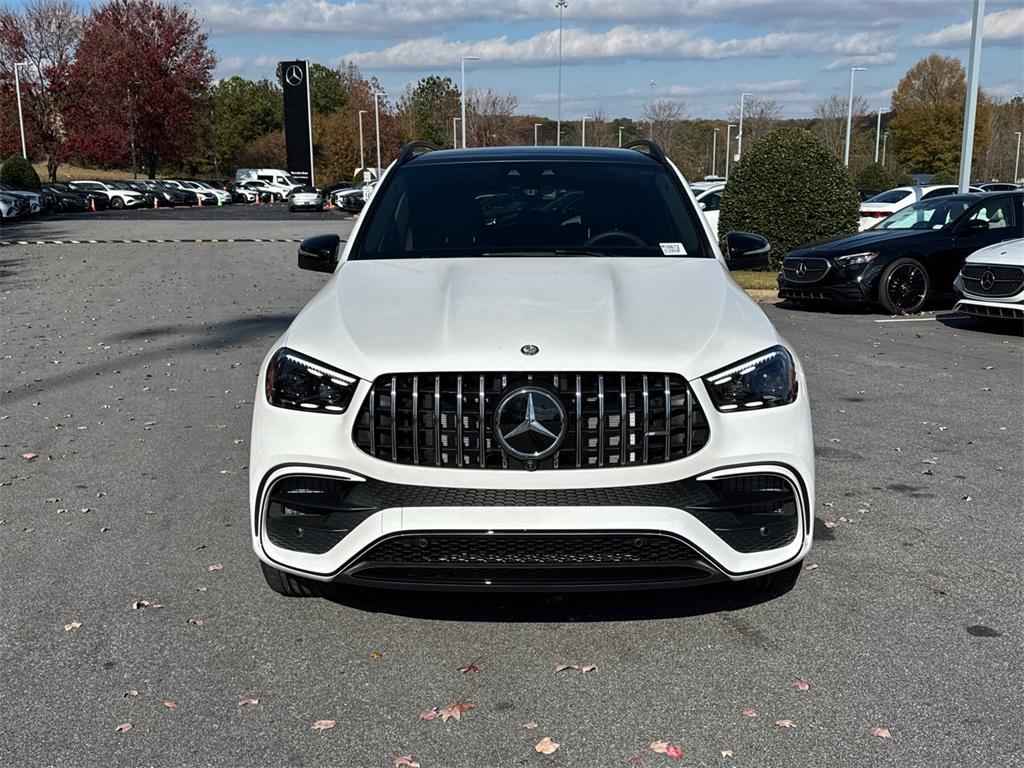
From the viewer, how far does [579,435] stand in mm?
3508

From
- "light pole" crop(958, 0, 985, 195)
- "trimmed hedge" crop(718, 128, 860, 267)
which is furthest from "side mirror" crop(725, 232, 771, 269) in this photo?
"light pole" crop(958, 0, 985, 195)

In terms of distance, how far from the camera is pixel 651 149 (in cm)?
592

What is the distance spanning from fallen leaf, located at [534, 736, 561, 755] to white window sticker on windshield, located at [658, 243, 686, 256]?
Result: 236 centimetres

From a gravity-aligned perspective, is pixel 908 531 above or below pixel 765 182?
below

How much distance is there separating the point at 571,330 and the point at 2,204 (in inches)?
1605

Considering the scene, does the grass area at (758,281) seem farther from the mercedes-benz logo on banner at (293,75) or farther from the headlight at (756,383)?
the mercedes-benz logo on banner at (293,75)

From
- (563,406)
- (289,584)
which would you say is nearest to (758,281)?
(289,584)

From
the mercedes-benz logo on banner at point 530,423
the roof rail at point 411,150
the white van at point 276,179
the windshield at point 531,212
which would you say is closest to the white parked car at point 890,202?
the roof rail at point 411,150

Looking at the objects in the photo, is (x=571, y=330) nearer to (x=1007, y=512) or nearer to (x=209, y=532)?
(x=209, y=532)

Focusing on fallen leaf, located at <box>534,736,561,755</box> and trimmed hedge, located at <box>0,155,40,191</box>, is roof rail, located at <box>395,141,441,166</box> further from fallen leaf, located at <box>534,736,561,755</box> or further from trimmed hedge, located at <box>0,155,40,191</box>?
trimmed hedge, located at <box>0,155,40,191</box>

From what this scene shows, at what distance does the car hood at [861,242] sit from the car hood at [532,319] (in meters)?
9.78

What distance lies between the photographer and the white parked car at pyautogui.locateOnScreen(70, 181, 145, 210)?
185ft

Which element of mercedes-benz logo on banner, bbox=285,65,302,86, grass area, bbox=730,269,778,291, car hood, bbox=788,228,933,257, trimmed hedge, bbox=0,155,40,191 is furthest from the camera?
mercedes-benz logo on banner, bbox=285,65,302,86

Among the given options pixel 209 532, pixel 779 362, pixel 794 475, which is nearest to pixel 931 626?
pixel 794 475
